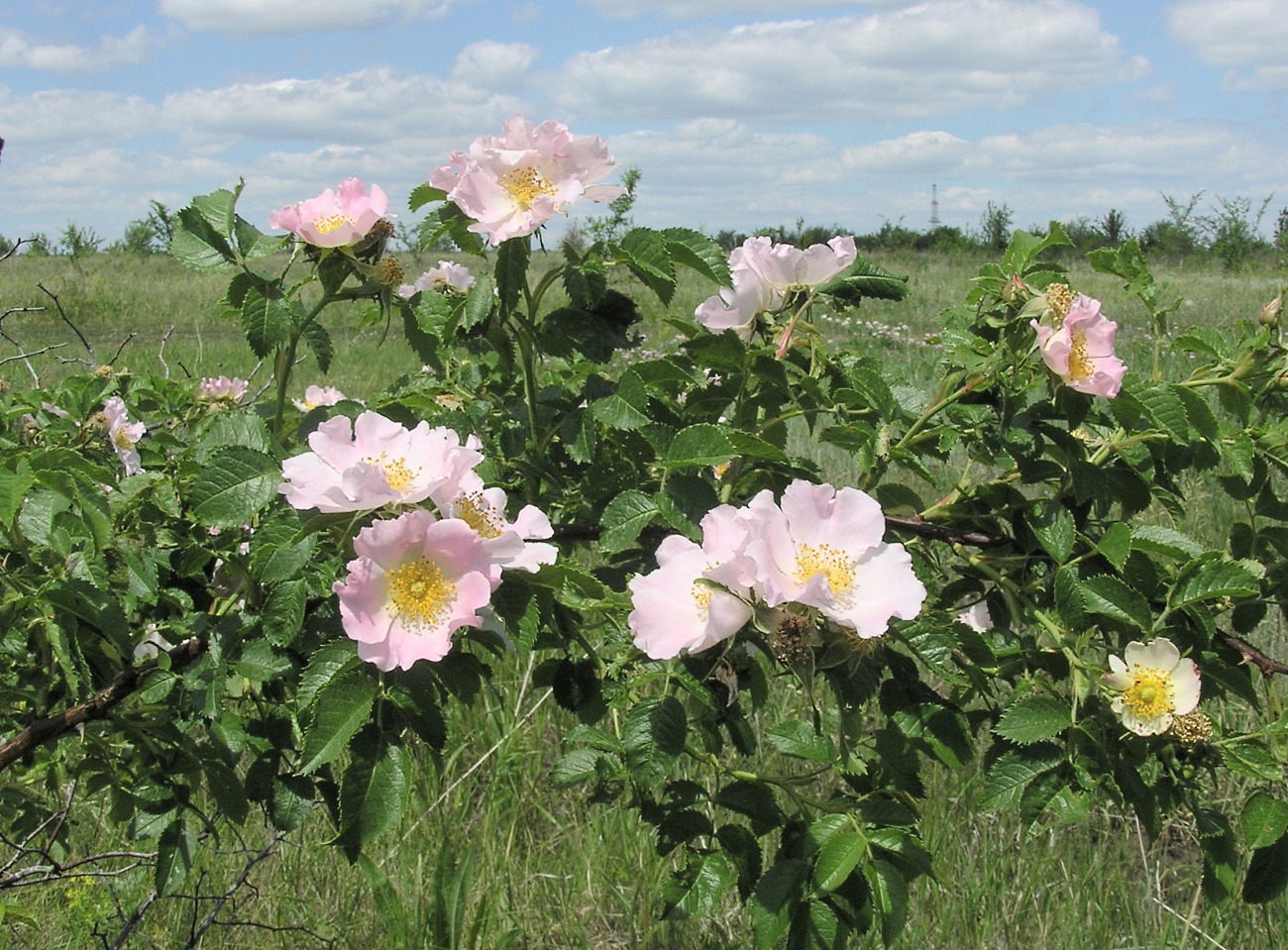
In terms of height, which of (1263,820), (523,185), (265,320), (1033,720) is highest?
(523,185)

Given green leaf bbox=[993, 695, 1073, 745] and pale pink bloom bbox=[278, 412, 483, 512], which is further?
green leaf bbox=[993, 695, 1073, 745]

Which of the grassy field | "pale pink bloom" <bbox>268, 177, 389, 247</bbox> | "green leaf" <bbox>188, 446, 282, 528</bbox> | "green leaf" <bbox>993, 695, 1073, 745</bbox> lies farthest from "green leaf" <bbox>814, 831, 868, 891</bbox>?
the grassy field

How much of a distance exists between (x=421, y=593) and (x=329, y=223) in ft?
1.31

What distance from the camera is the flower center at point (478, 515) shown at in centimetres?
84

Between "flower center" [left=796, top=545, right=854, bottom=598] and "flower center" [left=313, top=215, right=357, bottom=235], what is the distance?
0.48 m

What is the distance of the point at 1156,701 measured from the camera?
0.90m

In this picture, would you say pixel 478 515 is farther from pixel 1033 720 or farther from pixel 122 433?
pixel 122 433

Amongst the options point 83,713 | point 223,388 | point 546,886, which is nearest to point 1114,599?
point 83,713

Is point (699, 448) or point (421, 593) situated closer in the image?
point (421, 593)

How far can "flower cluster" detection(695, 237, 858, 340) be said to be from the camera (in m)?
0.97

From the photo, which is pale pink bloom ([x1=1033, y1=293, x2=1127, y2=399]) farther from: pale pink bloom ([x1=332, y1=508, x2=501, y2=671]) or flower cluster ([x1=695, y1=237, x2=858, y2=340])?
pale pink bloom ([x1=332, y1=508, x2=501, y2=671])

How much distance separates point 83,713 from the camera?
98 centimetres

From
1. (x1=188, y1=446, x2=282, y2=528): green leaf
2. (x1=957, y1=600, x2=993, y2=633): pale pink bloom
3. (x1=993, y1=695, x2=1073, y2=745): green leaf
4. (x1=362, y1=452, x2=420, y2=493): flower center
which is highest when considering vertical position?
(x1=362, y1=452, x2=420, y2=493): flower center

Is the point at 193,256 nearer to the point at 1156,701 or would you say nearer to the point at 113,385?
the point at 113,385
